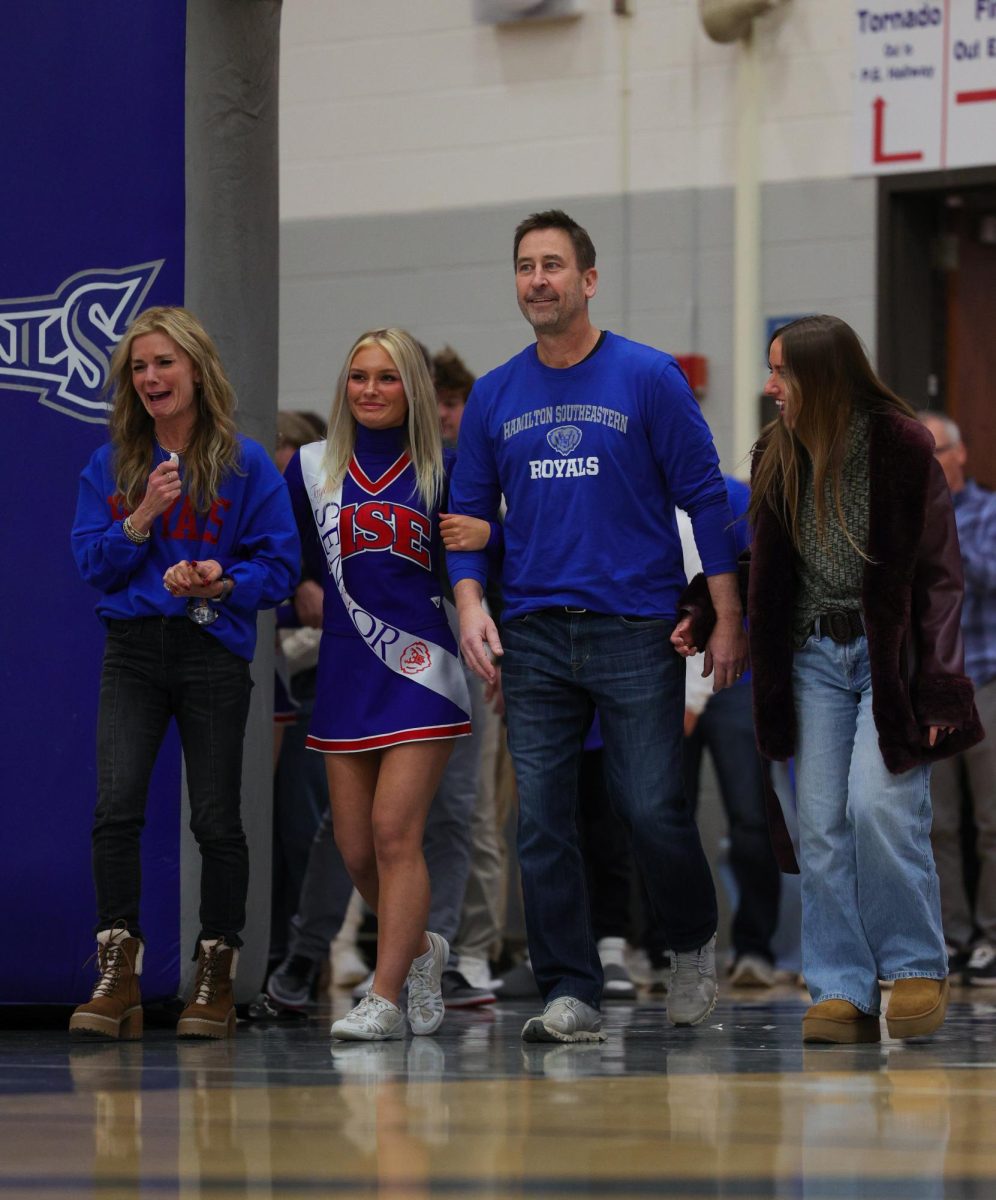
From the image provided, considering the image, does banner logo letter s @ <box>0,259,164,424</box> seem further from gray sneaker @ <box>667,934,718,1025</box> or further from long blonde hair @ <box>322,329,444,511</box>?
gray sneaker @ <box>667,934,718,1025</box>

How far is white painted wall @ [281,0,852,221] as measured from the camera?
28.2 feet

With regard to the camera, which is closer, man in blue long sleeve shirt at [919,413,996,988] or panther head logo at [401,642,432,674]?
panther head logo at [401,642,432,674]

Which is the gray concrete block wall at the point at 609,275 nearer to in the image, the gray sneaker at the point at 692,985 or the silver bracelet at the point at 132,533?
the gray sneaker at the point at 692,985

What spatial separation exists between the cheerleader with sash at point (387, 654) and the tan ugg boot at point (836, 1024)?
912 millimetres

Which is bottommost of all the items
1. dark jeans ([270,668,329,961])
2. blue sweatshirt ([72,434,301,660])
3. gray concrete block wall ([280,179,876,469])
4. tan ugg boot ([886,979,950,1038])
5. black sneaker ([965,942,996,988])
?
black sneaker ([965,942,996,988])

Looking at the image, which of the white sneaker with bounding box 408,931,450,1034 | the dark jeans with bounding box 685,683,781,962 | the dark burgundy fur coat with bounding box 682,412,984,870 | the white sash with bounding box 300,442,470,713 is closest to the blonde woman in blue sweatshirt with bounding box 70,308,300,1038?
the white sash with bounding box 300,442,470,713

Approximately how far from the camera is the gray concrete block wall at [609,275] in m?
8.61

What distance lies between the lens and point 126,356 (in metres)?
5.36

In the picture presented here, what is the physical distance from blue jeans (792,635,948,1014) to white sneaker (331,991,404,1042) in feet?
2.98

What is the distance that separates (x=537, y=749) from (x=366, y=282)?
4.76m

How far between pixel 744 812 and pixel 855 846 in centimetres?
273

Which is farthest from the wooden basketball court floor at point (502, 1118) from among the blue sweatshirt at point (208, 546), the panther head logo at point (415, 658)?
the blue sweatshirt at point (208, 546)

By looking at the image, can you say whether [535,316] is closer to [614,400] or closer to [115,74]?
[614,400]

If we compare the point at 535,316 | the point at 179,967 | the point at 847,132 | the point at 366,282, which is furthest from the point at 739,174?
the point at 179,967
